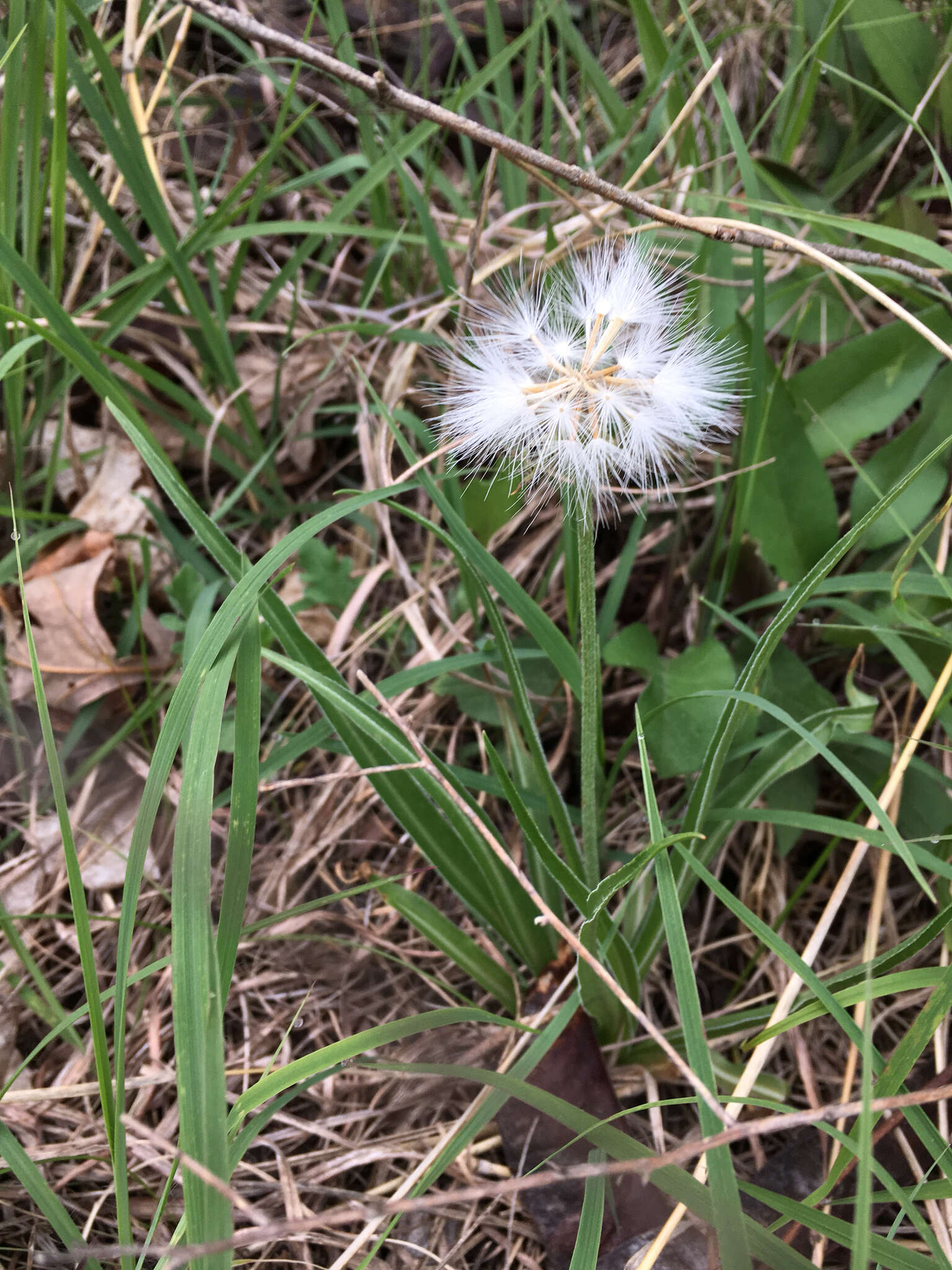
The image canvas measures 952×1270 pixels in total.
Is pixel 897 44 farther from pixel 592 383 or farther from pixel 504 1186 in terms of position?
pixel 504 1186

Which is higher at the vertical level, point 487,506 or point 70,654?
point 487,506

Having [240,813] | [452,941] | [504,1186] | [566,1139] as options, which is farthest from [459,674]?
[504,1186]

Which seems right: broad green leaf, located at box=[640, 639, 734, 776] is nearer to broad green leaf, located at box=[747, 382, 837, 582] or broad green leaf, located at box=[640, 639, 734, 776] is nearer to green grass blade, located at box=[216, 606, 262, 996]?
broad green leaf, located at box=[747, 382, 837, 582]

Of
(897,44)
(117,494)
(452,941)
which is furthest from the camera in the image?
(117,494)

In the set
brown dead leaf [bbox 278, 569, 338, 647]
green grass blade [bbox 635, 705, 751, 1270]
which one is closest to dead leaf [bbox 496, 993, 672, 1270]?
green grass blade [bbox 635, 705, 751, 1270]

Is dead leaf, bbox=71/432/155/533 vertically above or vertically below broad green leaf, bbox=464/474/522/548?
above
